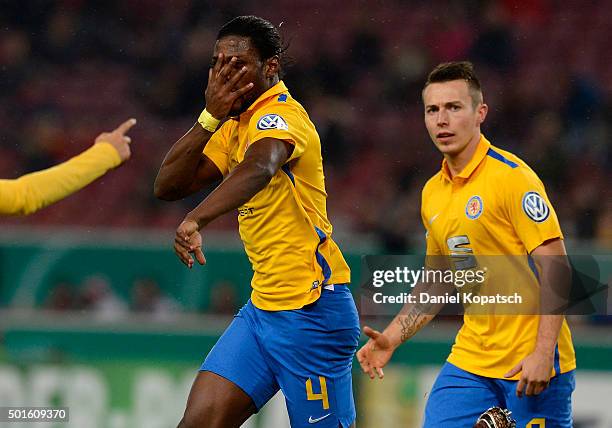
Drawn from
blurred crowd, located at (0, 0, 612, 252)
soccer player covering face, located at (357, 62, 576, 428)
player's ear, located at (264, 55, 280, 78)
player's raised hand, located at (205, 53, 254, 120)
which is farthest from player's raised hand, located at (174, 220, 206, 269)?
blurred crowd, located at (0, 0, 612, 252)

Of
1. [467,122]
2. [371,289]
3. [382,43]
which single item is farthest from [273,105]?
[382,43]

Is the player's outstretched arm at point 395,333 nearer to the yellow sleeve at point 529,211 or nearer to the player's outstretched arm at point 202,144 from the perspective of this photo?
the yellow sleeve at point 529,211

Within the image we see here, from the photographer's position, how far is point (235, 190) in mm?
4508

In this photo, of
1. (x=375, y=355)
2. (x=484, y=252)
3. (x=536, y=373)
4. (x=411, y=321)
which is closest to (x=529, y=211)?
(x=484, y=252)

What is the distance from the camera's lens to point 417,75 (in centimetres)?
1390

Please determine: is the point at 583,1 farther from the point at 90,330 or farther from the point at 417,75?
the point at 90,330

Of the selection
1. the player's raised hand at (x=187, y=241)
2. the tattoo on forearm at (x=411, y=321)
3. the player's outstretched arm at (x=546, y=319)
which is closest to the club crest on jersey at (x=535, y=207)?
the player's outstretched arm at (x=546, y=319)

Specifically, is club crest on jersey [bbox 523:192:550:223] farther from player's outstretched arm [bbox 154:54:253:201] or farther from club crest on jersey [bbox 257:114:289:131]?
player's outstretched arm [bbox 154:54:253:201]

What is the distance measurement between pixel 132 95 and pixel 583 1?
5807 millimetres

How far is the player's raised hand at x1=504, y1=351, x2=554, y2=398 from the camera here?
4777mm

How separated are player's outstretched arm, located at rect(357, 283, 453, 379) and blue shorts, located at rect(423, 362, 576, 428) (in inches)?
9.9

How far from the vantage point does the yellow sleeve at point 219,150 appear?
17.2 ft

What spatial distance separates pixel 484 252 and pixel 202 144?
1325 mm

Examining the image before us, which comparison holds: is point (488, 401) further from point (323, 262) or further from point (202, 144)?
point (202, 144)
